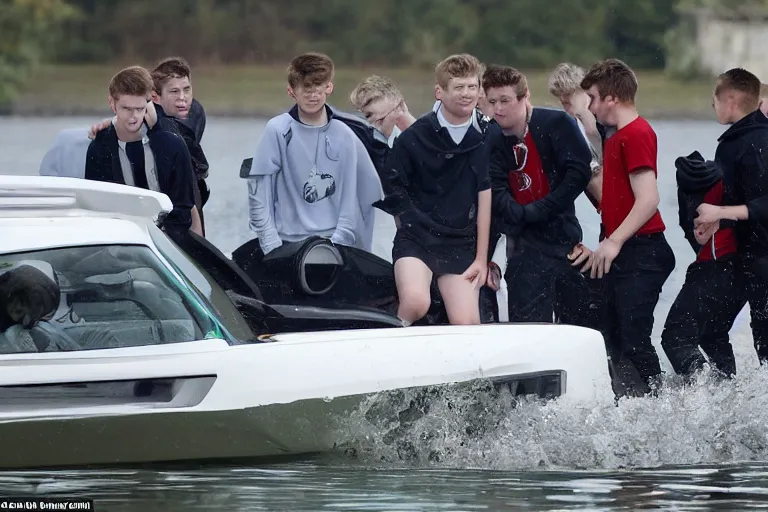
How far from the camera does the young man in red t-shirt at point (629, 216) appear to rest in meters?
6.63

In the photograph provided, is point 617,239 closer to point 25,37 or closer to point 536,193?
point 536,193

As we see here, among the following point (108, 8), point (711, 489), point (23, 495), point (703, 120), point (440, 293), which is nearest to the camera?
point (23, 495)

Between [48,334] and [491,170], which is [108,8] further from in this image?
[48,334]

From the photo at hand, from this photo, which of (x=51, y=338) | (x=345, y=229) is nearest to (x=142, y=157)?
(x=345, y=229)

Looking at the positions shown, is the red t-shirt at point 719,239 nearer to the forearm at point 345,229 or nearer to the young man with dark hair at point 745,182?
the young man with dark hair at point 745,182

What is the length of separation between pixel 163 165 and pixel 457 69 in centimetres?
144

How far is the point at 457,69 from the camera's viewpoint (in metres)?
6.86

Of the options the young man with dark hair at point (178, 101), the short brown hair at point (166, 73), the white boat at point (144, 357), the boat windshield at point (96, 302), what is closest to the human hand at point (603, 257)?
the white boat at point (144, 357)

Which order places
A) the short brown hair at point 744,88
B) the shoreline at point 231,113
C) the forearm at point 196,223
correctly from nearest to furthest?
the short brown hair at point 744,88, the forearm at point 196,223, the shoreline at point 231,113

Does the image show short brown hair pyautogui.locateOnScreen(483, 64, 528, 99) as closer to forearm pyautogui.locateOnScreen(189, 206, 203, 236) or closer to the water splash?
forearm pyautogui.locateOnScreen(189, 206, 203, 236)

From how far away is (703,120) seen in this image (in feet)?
89.9

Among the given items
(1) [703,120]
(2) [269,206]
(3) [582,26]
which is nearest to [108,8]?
(3) [582,26]

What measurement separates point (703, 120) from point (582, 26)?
2891mm

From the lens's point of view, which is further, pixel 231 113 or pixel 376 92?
pixel 231 113
